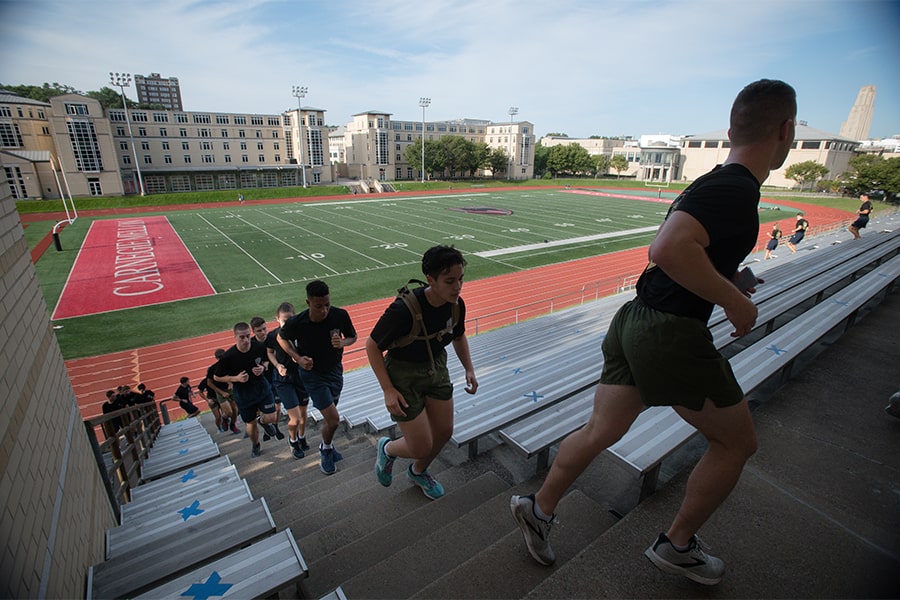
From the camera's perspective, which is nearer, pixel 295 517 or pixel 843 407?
pixel 295 517

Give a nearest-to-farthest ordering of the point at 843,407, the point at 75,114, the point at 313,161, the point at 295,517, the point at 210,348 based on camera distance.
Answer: the point at 295,517 < the point at 843,407 < the point at 210,348 < the point at 75,114 < the point at 313,161

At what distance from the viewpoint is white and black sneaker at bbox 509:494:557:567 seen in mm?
2273

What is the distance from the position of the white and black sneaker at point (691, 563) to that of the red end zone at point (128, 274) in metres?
21.2

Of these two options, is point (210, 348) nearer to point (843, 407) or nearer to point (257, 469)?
point (257, 469)

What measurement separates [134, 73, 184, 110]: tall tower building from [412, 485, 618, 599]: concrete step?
191 metres

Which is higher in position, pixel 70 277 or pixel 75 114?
pixel 75 114

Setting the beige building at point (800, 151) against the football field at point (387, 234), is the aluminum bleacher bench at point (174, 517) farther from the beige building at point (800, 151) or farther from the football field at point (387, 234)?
the beige building at point (800, 151)

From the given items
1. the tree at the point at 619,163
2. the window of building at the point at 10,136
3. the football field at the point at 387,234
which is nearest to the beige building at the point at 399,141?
the tree at the point at 619,163

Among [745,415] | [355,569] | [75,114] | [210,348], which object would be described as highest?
[75,114]

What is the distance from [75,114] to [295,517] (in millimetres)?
64242

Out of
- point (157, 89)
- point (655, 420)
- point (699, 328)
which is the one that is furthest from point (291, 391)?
point (157, 89)

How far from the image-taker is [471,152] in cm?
7912

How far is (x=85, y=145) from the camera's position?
49.9 meters

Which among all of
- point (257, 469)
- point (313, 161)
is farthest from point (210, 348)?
point (313, 161)
